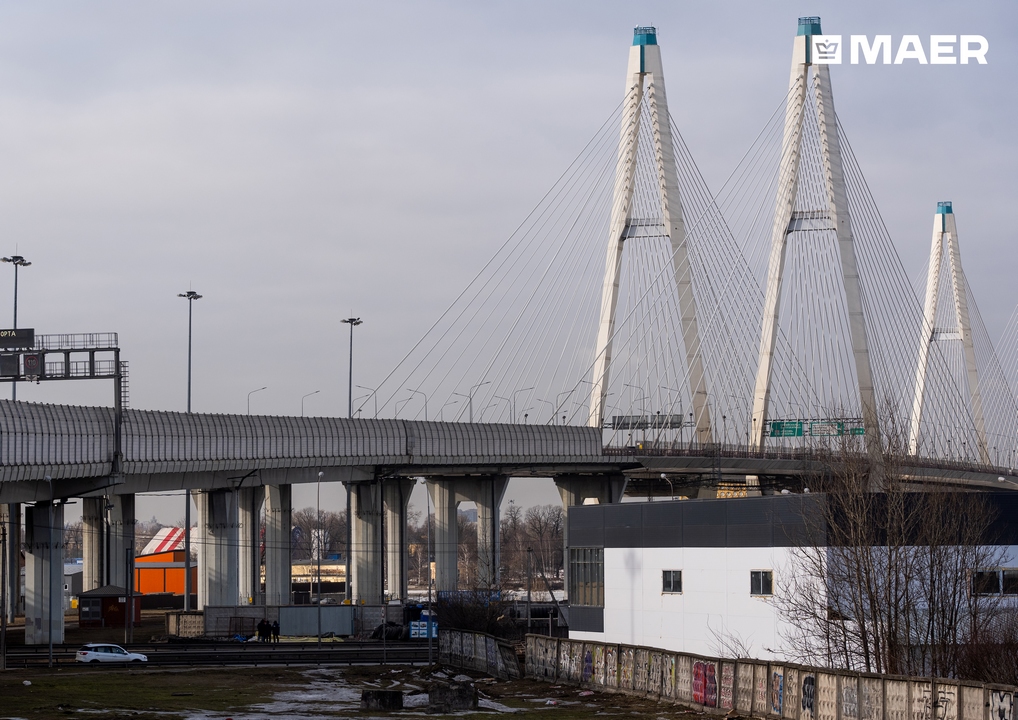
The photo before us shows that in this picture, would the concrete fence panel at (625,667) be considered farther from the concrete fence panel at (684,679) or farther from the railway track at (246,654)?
the railway track at (246,654)

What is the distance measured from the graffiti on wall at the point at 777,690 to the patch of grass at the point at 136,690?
14428mm

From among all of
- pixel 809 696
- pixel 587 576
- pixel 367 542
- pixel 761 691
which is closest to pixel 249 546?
pixel 367 542

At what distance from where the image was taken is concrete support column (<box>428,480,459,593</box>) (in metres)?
98.8

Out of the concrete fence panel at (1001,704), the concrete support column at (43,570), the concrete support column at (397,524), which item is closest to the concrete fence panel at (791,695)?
the concrete fence panel at (1001,704)

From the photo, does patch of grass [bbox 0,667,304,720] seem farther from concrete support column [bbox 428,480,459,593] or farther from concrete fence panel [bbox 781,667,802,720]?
concrete support column [bbox 428,480,459,593]

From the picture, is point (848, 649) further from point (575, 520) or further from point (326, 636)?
point (326, 636)

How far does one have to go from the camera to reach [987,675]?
123ft

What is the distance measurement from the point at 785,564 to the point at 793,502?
215 cm

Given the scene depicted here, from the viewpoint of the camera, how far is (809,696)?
32500mm

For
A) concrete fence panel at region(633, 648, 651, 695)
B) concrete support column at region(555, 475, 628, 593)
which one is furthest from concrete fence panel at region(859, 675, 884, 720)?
concrete support column at region(555, 475, 628, 593)

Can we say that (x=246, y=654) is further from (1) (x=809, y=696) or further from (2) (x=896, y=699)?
(2) (x=896, y=699)

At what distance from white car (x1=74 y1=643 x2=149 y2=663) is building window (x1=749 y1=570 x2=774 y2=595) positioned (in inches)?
963

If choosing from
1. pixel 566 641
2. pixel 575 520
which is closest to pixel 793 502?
pixel 566 641

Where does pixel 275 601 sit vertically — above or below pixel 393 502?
below
